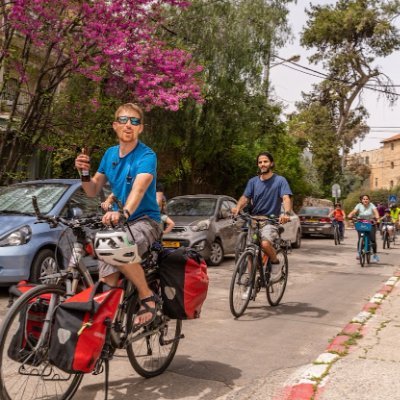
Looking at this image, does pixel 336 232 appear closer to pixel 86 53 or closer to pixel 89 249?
pixel 86 53

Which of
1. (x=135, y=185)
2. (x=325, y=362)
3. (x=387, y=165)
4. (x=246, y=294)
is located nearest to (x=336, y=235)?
(x=246, y=294)

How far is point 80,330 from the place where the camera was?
3.47 meters

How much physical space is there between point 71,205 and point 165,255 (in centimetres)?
469

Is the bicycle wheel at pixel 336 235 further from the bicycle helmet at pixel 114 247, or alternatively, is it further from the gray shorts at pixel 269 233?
the bicycle helmet at pixel 114 247

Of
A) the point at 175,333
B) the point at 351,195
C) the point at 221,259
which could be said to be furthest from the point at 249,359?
the point at 351,195

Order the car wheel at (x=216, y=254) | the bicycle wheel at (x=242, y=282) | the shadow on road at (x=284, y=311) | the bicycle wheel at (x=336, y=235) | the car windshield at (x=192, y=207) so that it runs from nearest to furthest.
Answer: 1. the bicycle wheel at (x=242, y=282)
2. the shadow on road at (x=284, y=311)
3. the car wheel at (x=216, y=254)
4. the car windshield at (x=192, y=207)
5. the bicycle wheel at (x=336, y=235)

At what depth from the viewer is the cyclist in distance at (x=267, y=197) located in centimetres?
744

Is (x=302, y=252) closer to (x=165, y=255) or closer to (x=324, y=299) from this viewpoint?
(x=324, y=299)

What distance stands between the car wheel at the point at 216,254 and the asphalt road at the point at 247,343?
157cm

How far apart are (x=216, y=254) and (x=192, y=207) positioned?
4.71 ft

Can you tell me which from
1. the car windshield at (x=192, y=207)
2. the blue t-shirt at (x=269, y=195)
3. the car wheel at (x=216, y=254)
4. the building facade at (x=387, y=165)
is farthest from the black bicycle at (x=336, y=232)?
the building facade at (x=387, y=165)

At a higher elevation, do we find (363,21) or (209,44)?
(363,21)

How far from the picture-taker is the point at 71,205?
880 cm

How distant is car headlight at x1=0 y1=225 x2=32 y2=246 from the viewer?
7.74 meters
